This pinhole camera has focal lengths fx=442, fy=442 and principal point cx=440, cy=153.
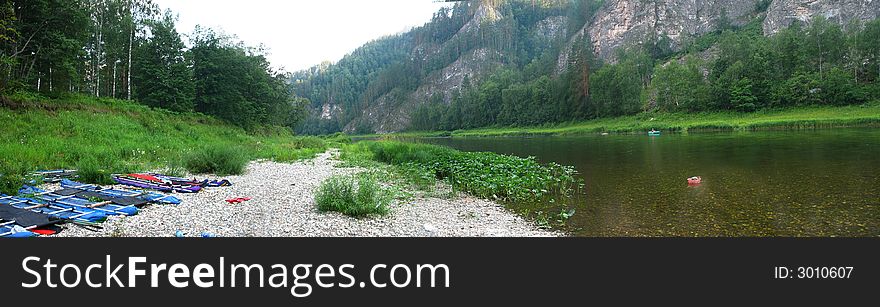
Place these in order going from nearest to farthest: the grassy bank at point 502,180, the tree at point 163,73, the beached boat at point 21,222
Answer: the beached boat at point 21,222 → the grassy bank at point 502,180 → the tree at point 163,73

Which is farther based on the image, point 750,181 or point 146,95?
point 146,95

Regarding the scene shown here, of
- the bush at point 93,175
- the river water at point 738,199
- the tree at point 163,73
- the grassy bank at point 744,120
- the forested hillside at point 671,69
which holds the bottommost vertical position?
the river water at point 738,199

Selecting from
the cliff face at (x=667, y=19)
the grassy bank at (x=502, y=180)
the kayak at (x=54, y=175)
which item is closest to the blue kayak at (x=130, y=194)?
the kayak at (x=54, y=175)

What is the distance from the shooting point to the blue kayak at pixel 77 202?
931 centimetres

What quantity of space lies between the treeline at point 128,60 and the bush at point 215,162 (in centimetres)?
1238

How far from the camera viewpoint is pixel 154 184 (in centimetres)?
1301

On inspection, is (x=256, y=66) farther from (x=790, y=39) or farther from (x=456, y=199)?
(x=790, y=39)

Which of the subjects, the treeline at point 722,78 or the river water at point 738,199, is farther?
the treeline at point 722,78

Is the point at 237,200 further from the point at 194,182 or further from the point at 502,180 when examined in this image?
the point at 502,180

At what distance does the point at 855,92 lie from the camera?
6134 centimetres

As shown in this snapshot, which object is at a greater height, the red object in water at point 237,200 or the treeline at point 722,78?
the treeline at point 722,78

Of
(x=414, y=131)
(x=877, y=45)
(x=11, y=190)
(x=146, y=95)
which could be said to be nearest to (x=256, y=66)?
(x=146, y=95)

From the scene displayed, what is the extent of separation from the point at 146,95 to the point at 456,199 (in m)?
41.4

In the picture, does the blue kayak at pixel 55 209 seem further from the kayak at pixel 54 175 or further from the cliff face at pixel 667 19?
the cliff face at pixel 667 19
